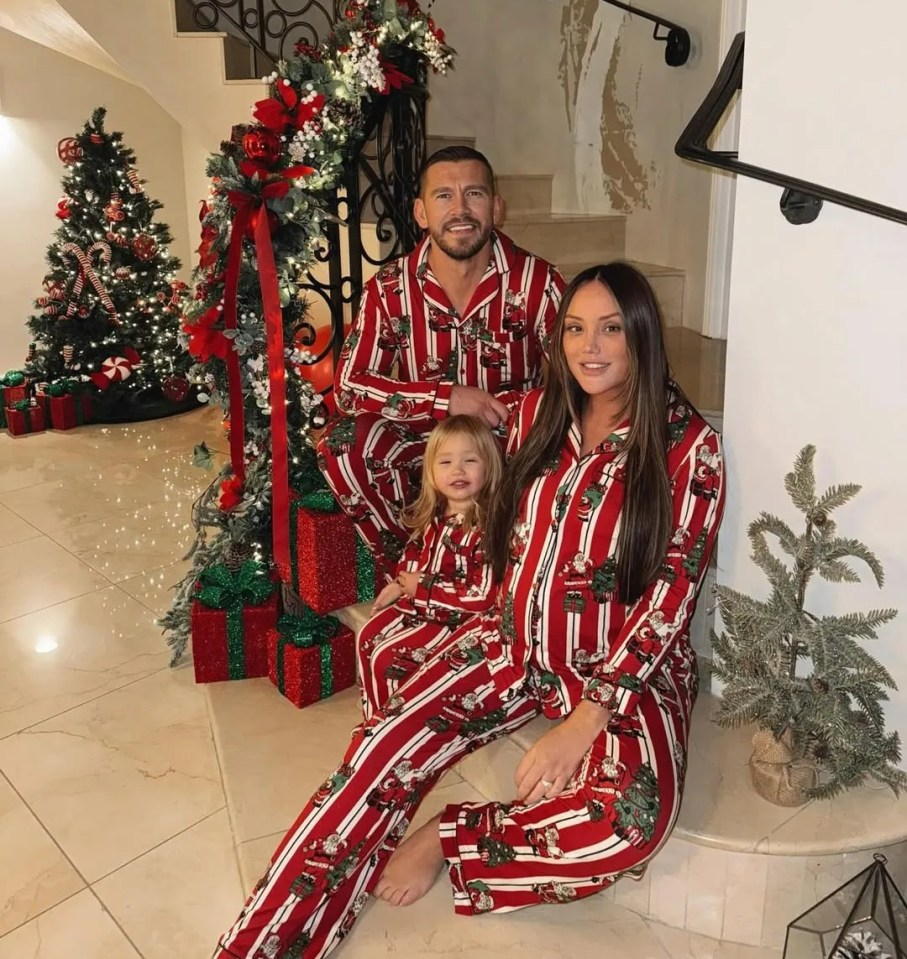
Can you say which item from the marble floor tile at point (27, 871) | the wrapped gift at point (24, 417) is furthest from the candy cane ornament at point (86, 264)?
the marble floor tile at point (27, 871)

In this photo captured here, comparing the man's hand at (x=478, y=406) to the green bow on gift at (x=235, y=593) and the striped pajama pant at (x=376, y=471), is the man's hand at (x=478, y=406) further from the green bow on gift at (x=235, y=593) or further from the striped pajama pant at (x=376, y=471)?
the green bow on gift at (x=235, y=593)

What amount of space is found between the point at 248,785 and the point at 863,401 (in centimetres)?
151

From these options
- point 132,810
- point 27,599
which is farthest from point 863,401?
point 27,599

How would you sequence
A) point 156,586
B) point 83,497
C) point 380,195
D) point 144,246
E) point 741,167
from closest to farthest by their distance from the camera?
point 741,167, point 380,195, point 156,586, point 83,497, point 144,246

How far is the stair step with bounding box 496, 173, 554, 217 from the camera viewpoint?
4117 mm

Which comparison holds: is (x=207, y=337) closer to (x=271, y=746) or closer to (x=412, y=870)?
(x=271, y=746)

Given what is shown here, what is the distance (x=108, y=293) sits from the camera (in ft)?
16.4

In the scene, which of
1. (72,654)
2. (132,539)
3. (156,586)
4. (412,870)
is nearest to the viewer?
(412,870)

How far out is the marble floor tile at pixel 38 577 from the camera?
3.06 meters

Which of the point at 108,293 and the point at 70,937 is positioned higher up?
the point at 108,293

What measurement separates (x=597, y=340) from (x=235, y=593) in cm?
133

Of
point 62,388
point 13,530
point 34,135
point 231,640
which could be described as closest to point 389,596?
point 231,640

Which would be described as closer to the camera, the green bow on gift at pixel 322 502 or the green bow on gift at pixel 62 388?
the green bow on gift at pixel 322 502

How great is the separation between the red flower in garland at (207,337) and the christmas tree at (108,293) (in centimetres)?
267
